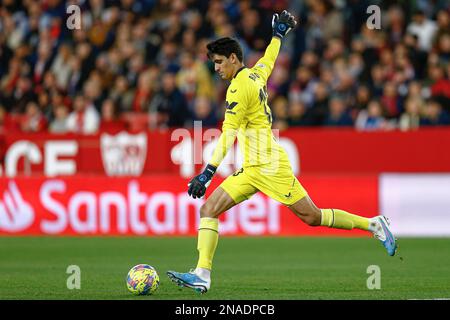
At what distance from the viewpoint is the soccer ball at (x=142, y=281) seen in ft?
33.6

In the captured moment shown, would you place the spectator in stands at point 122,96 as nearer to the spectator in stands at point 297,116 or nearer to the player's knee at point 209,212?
the spectator in stands at point 297,116

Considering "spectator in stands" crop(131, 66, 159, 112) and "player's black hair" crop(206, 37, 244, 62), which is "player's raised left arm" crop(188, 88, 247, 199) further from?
"spectator in stands" crop(131, 66, 159, 112)

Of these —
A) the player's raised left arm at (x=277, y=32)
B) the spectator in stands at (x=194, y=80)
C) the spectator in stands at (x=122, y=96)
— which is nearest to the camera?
the player's raised left arm at (x=277, y=32)

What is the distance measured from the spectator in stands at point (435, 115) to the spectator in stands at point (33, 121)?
719 centimetres

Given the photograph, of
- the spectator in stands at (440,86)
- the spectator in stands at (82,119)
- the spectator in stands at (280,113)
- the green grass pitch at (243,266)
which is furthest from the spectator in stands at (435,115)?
the spectator in stands at (82,119)

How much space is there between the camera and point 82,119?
2008cm

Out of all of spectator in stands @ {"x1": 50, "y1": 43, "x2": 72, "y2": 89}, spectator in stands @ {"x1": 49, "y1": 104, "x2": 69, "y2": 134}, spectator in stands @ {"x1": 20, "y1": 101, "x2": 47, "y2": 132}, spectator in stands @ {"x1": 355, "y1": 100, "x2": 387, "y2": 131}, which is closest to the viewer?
spectator in stands @ {"x1": 355, "y1": 100, "x2": 387, "y2": 131}

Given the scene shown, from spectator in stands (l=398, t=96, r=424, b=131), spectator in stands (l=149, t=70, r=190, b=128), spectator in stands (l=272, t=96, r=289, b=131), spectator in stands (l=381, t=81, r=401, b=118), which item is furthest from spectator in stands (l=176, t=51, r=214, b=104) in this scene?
spectator in stands (l=398, t=96, r=424, b=131)

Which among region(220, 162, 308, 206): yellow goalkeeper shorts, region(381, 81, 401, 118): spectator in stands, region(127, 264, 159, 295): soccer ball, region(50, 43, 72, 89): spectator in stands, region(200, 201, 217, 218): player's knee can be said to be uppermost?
region(50, 43, 72, 89): spectator in stands

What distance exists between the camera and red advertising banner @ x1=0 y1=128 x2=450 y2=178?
18.0 meters

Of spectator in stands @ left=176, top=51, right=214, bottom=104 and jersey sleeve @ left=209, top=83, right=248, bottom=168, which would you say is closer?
jersey sleeve @ left=209, top=83, right=248, bottom=168

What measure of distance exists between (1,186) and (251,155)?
8.15 metres

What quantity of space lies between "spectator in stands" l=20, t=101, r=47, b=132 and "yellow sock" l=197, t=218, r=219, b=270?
10.6m
